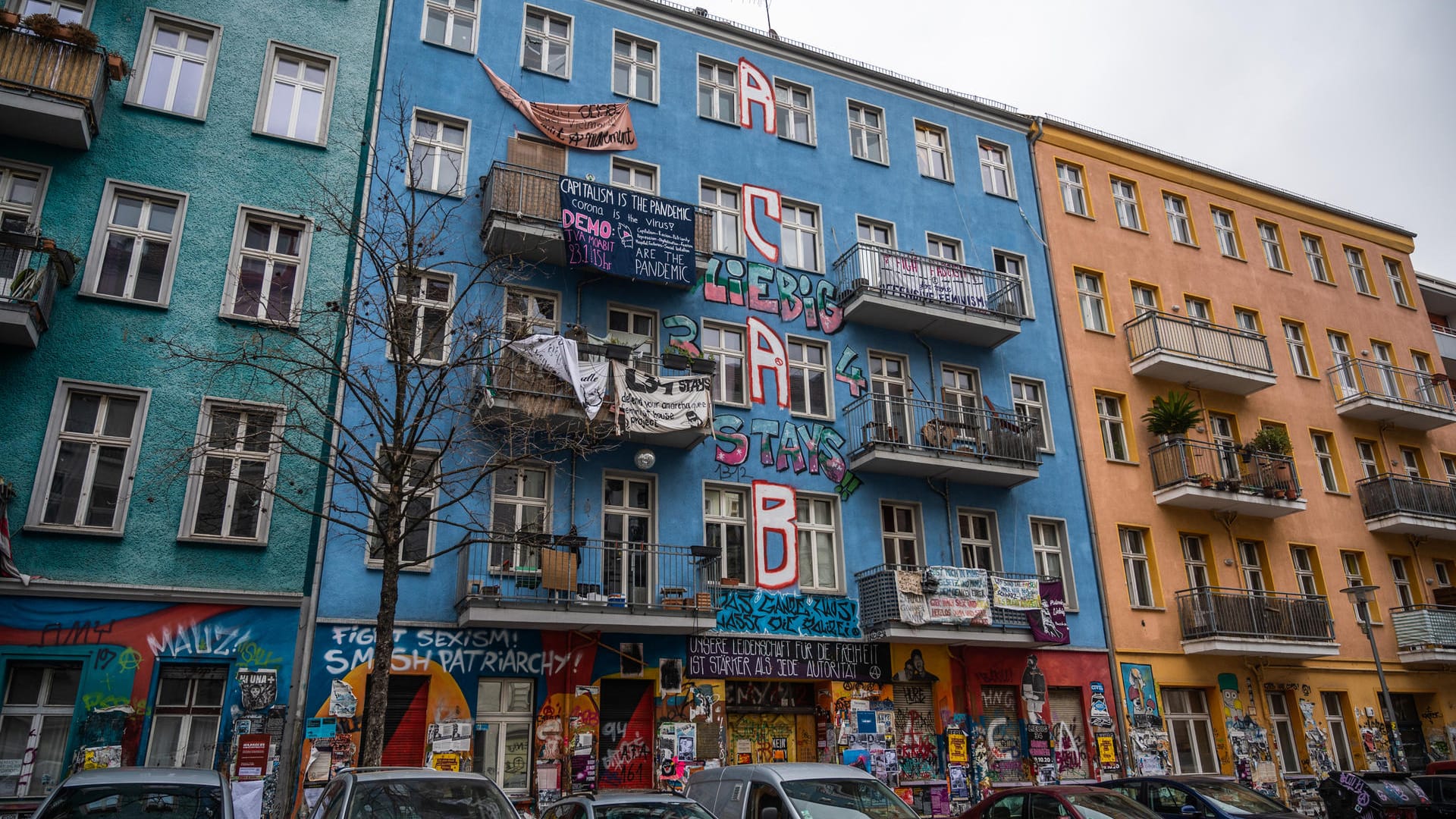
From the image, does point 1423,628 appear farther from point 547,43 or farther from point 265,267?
point 265,267

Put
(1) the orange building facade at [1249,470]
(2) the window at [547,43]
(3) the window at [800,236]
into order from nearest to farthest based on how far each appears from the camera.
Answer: (2) the window at [547,43], (3) the window at [800,236], (1) the orange building facade at [1249,470]

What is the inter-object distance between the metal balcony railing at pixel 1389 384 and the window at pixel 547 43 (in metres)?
23.2

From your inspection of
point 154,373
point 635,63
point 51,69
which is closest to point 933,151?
point 635,63

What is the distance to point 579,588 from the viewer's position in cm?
1611

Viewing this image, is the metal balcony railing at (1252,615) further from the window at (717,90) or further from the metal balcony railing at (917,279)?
the window at (717,90)

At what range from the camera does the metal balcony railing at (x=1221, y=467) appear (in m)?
22.9

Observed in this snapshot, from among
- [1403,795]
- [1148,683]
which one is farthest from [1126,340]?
[1403,795]

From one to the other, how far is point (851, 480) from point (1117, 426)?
26.9ft

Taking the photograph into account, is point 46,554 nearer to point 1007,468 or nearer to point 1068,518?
point 1007,468

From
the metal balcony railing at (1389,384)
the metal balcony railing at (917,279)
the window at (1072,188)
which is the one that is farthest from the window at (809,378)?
the metal balcony railing at (1389,384)

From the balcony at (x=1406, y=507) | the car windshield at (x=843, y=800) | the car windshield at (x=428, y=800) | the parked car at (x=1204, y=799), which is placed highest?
the balcony at (x=1406, y=507)

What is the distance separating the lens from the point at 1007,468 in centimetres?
2023

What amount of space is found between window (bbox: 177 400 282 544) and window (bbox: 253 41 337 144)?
5.25 m

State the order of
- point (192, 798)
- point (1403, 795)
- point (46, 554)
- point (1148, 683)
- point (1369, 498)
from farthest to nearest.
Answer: point (1369, 498) → point (1148, 683) → point (1403, 795) → point (46, 554) → point (192, 798)
